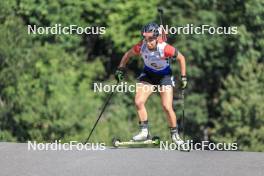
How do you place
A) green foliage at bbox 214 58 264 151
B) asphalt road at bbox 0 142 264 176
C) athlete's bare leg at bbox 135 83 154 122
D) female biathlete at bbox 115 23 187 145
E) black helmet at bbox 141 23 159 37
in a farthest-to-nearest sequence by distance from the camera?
green foliage at bbox 214 58 264 151, athlete's bare leg at bbox 135 83 154 122, female biathlete at bbox 115 23 187 145, black helmet at bbox 141 23 159 37, asphalt road at bbox 0 142 264 176

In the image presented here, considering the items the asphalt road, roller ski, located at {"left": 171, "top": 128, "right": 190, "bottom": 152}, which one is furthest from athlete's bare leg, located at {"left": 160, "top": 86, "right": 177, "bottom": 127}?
the asphalt road

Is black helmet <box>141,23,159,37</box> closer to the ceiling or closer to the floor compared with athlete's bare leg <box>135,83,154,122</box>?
closer to the ceiling

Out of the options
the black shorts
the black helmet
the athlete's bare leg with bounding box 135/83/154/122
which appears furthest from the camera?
the athlete's bare leg with bounding box 135/83/154/122

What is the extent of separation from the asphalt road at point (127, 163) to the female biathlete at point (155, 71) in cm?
50

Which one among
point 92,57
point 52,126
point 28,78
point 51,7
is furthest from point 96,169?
point 92,57

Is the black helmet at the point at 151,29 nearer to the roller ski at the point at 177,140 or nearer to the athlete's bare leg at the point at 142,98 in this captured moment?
the athlete's bare leg at the point at 142,98

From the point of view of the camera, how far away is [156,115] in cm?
2817

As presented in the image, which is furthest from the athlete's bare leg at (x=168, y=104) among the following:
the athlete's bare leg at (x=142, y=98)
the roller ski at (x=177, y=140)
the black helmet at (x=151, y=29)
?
the black helmet at (x=151, y=29)

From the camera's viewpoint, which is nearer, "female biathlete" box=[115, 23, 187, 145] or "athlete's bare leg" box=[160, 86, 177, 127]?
"female biathlete" box=[115, 23, 187, 145]

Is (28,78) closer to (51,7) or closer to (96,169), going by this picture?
(51,7)

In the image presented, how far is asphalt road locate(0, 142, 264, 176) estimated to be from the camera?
10773 millimetres

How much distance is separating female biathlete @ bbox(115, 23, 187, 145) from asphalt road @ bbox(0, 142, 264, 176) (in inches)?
19.7

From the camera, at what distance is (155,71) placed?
12516 mm

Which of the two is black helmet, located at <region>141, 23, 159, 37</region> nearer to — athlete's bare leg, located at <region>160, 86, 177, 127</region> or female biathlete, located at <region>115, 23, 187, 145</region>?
female biathlete, located at <region>115, 23, 187, 145</region>
